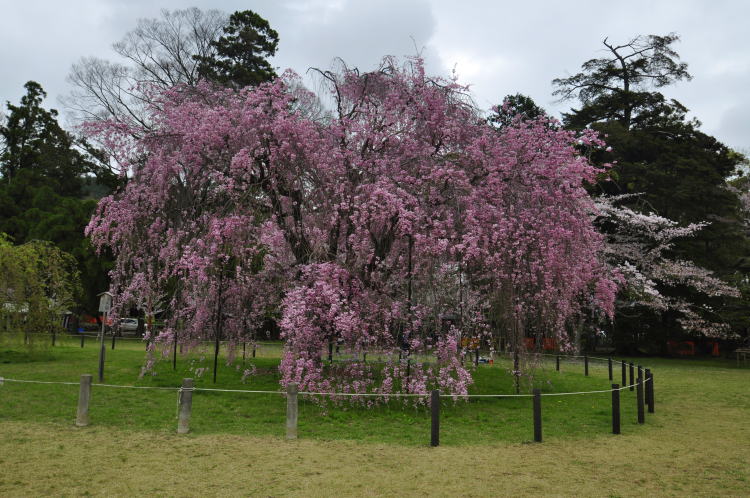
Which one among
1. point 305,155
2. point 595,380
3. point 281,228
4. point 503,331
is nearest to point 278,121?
point 305,155

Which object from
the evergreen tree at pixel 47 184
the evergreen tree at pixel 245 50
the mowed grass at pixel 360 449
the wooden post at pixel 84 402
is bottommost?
the mowed grass at pixel 360 449

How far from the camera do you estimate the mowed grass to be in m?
6.41

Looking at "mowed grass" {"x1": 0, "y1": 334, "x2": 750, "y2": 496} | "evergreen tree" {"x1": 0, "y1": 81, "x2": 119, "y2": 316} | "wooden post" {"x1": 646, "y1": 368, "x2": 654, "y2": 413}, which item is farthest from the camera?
"evergreen tree" {"x1": 0, "y1": 81, "x2": 119, "y2": 316}

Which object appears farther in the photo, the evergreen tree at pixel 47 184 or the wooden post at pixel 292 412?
the evergreen tree at pixel 47 184

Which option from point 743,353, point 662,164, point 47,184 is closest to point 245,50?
point 47,184

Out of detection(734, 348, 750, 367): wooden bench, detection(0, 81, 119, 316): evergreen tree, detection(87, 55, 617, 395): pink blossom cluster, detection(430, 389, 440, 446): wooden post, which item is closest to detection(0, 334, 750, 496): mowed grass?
detection(430, 389, 440, 446): wooden post

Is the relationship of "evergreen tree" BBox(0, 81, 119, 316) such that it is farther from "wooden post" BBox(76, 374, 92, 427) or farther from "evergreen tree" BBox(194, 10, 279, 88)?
"wooden post" BBox(76, 374, 92, 427)

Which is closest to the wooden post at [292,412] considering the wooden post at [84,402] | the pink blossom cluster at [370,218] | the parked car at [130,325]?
the pink blossom cluster at [370,218]

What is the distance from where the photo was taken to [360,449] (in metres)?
8.12

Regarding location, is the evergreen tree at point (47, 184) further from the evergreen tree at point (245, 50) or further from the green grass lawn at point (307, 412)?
the green grass lawn at point (307, 412)

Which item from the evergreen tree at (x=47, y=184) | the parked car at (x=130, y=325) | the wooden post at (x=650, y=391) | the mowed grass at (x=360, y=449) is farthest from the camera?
Result: the parked car at (x=130, y=325)

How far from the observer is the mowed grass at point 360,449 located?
641cm

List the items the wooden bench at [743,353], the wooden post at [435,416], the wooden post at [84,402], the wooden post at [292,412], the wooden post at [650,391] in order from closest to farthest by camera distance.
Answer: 1. the wooden post at [435,416]
2. the wooden post at [292,412]
3. the wooden post at [84,402]
4. the wooden post at [650,391]
5. the wooden bench at [743,353]

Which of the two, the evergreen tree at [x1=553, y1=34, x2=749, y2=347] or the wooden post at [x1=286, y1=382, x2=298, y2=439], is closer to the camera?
the wooden post at [x1=286, y1=382, x2=298, y2=439]
